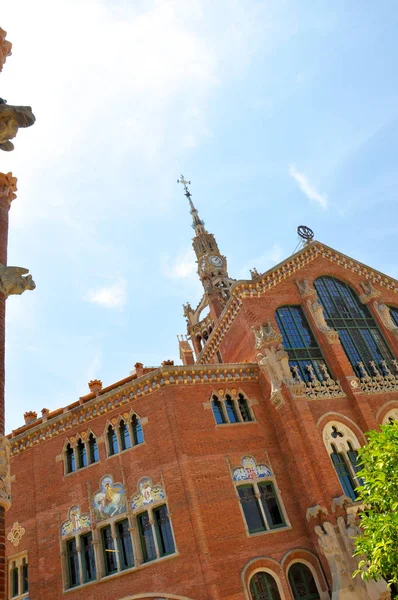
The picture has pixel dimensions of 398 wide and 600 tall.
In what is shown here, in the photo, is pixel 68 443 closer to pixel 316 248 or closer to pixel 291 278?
pixel 291 278

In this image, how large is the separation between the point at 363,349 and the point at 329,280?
4.98 metres

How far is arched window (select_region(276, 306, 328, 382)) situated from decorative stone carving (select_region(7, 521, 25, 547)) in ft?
49.6

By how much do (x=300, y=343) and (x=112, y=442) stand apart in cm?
1111

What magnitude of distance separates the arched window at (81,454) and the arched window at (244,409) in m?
7.68

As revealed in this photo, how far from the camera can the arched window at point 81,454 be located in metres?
23.4

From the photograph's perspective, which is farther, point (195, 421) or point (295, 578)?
point (195, 421)

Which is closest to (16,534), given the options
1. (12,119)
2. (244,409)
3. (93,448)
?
(93,448)

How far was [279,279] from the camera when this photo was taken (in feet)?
94.8

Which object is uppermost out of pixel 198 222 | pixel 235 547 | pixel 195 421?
pixel 198 222

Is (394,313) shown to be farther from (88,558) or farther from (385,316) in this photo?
(88,558)

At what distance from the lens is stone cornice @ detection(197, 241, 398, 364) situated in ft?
91.4

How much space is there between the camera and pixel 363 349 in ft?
92.5

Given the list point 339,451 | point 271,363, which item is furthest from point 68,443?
point 339,451

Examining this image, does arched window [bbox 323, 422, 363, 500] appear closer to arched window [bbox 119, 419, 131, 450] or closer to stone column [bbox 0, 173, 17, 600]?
arched window [bbox 119, 419, 131, 450]
